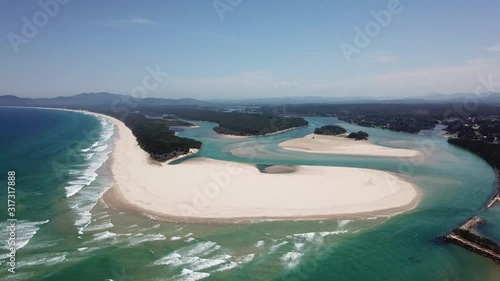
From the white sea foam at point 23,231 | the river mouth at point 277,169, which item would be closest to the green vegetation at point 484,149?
the river mouth at point 277,169

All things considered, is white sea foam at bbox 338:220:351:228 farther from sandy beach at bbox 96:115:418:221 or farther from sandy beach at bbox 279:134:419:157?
sandy beach at bbox 279:134:419:157

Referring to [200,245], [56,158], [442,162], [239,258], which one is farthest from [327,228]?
[56,158]

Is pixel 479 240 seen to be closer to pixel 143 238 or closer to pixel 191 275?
pixel 191 275

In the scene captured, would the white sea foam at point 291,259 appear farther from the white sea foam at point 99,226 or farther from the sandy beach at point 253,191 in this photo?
the white sea foam at point 99,226

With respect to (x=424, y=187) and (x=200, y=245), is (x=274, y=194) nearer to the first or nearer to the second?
(x=200, y=245)

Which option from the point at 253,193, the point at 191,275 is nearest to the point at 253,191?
the point at 253,193
